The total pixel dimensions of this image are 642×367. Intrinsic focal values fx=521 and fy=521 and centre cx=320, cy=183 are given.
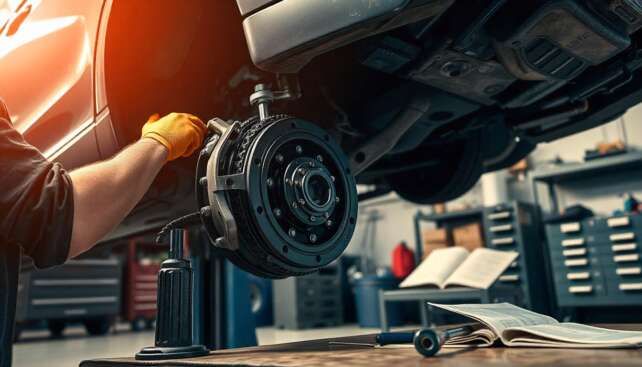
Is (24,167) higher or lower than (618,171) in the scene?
lower

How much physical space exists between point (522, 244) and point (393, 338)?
2.93 meters

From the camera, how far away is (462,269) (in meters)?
2.37

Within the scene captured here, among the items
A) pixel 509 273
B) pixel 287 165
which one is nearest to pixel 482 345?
pixel 287 165

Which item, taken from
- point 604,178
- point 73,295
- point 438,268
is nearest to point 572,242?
point 604,178

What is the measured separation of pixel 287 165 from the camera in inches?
35.6

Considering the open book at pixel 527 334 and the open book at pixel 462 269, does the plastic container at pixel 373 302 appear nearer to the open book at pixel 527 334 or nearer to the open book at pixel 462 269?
the open book at pixel 462 269

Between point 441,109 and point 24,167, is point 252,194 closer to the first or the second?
point 24,167

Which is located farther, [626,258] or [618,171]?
[618,171]

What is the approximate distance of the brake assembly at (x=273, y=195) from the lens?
847 mm

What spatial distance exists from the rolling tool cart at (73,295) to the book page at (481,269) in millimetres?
→ 3294

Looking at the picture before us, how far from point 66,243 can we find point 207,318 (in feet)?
3.77

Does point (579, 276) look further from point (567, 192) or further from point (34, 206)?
point (34, 206)

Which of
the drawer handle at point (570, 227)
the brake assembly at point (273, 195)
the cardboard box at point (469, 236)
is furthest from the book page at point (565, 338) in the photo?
the cardboard box at point (469, 236)

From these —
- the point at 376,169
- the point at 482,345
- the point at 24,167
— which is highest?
the point at 376,169
